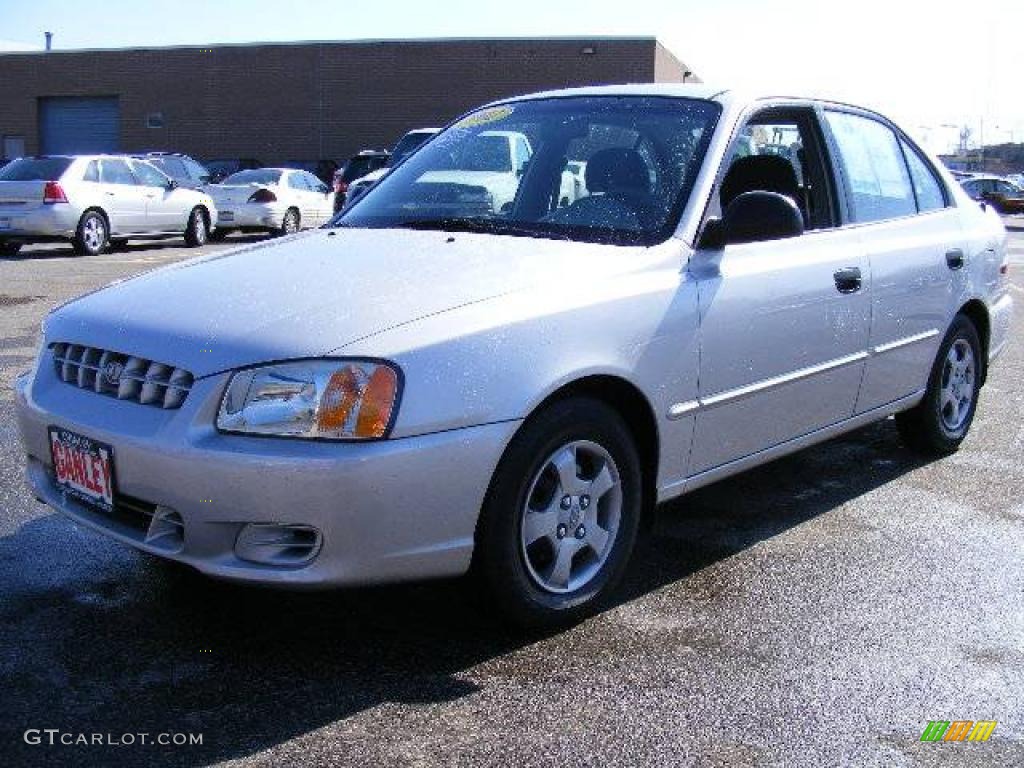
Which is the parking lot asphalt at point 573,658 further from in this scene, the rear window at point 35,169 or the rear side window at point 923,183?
the rear window at point 35,169

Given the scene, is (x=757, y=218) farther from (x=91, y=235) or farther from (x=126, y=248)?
(x=126, y=248)

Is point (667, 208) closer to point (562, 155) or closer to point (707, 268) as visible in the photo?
point (707, 268)

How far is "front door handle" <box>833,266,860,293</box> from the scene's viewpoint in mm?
4457

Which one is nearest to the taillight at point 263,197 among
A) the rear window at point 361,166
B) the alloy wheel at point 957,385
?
the rear window at point 361,166

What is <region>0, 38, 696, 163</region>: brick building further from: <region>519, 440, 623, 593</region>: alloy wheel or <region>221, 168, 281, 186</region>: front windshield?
<region>519, 440, 623, 593</region>: alloy wheel

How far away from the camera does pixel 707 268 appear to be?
3.88 meters

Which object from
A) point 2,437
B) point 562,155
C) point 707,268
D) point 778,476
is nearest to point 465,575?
point 707,268

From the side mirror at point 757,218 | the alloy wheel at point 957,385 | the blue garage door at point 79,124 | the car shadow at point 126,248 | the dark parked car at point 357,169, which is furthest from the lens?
the blue garage door at point 79,124

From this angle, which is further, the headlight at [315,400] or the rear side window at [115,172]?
the rear side window at [115,172]

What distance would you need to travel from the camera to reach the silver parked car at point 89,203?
648 inches

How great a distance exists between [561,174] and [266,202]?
17.5 metres

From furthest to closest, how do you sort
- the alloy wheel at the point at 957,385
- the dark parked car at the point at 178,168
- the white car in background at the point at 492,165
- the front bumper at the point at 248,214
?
the dark parked car at the point at 178,168 < the front bumper at the point at 248,214 < the alloy wheel at the point at 957,385 < the white car in background at the point at 492,165

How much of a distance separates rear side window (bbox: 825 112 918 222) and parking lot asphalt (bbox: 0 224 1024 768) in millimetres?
1300

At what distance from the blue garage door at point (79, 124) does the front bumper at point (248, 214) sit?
25.5 metres
